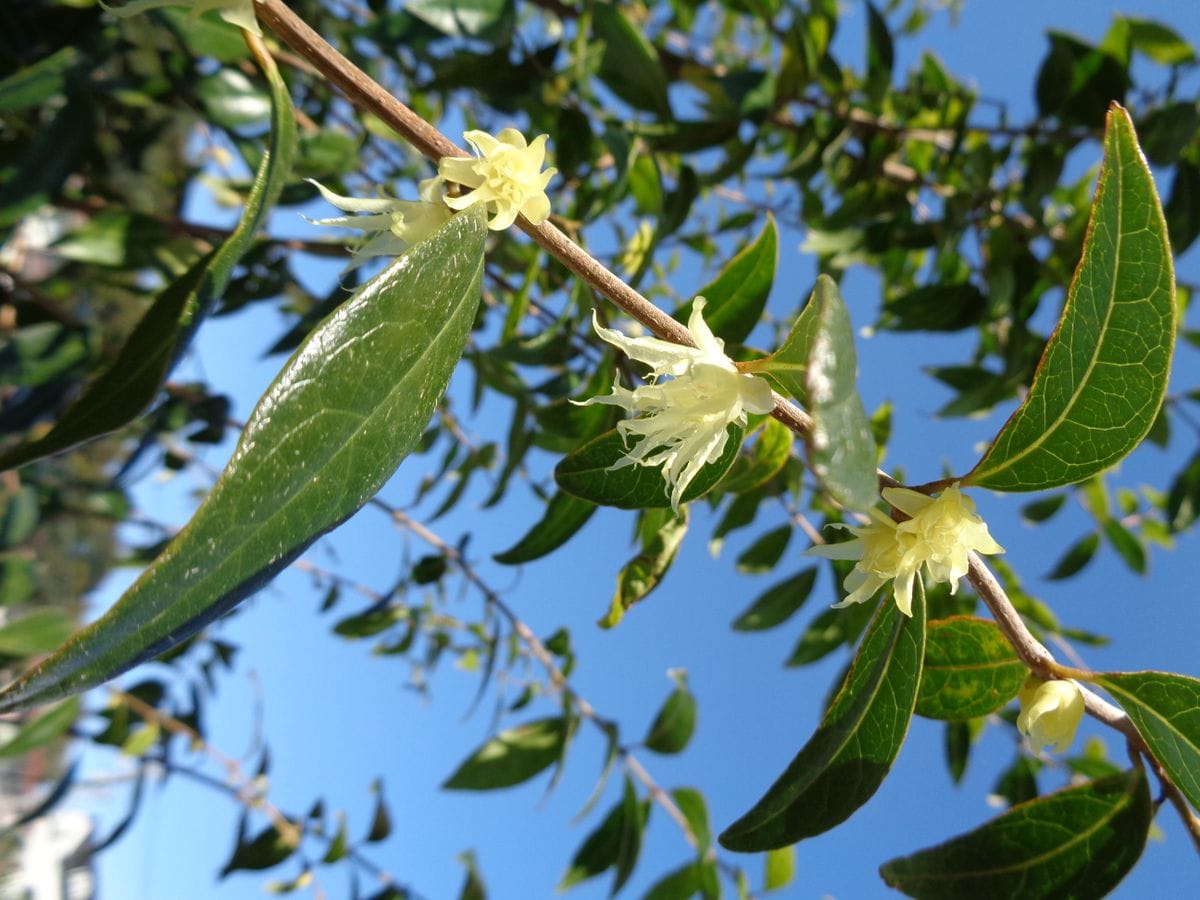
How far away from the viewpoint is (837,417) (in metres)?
0.34

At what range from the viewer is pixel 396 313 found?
1.59 ft

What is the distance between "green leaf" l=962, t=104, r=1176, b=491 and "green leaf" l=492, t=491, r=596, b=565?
1.51 ft

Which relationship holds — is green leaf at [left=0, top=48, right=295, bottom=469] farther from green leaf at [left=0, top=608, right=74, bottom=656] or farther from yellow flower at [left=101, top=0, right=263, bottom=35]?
green leaf at [left=0, top=608, right=74, bottom=656]

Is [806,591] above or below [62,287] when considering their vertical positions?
below

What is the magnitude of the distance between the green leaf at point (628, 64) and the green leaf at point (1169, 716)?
3.55 ft

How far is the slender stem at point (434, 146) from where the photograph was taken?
53cm

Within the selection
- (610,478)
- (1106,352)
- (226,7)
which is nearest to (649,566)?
(610,478)

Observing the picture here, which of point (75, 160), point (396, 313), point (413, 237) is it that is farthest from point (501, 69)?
point (396, 313)

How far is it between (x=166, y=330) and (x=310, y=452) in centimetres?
44

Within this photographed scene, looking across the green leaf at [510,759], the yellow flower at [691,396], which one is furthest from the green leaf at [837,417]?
the green leaf at [510,759]

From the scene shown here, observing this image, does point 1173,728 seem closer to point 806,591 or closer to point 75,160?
point 806,591

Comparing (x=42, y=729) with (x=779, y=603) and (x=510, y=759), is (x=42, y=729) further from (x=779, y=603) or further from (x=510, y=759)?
(x=779, y=603)

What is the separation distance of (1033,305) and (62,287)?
171 centimetres

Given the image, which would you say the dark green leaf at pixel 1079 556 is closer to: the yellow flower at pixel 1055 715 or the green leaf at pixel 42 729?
the yellow flower at pixel 1055 715
